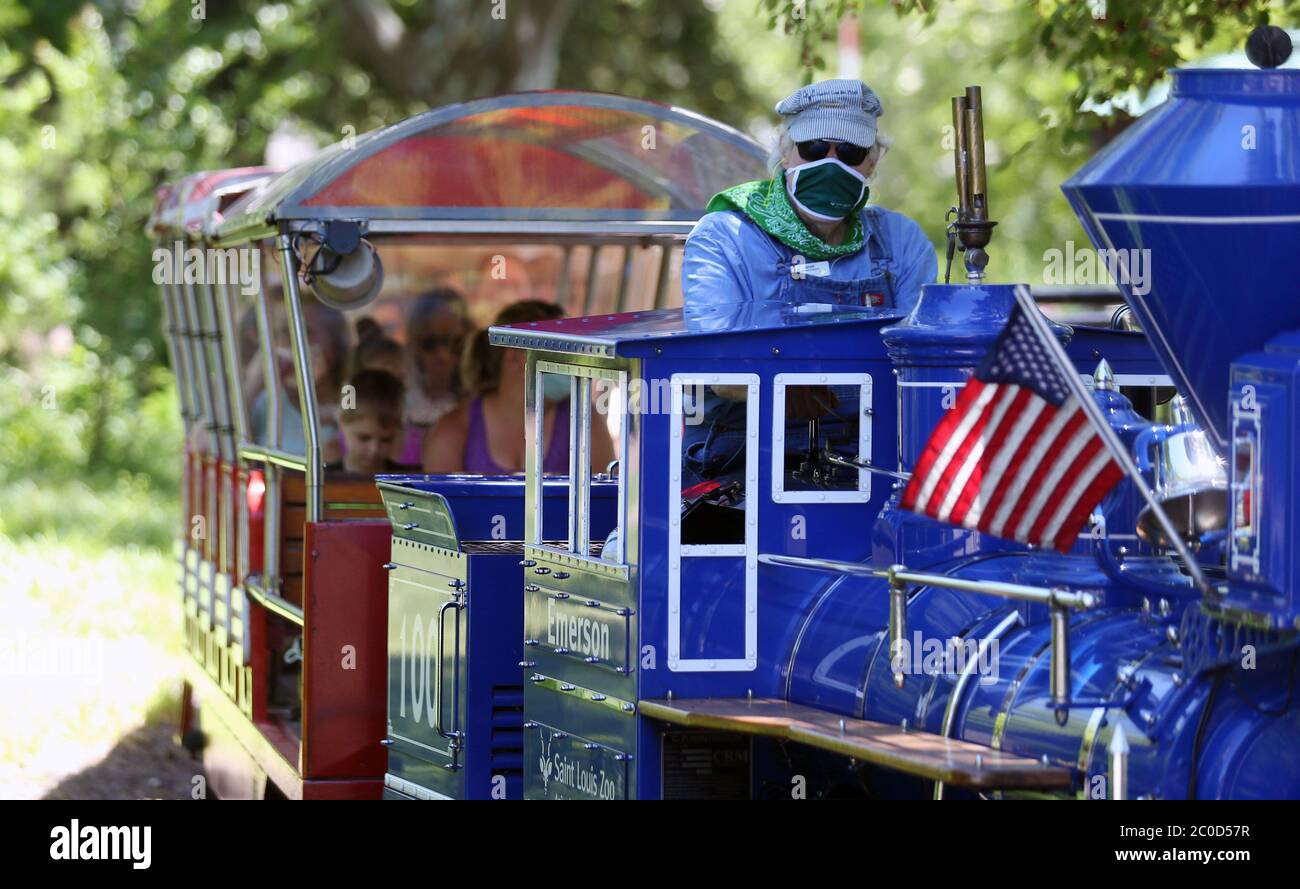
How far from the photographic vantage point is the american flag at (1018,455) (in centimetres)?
535

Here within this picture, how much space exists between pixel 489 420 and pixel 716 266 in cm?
469

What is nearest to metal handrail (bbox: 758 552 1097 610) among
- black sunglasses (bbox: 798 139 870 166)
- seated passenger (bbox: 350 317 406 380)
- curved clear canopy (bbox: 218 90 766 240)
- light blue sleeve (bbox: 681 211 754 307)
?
light blue sleeve (bbox: 681 211 754 307)

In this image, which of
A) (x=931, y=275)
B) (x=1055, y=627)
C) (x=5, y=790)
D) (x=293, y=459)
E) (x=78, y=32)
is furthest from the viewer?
(x=78, y=32)

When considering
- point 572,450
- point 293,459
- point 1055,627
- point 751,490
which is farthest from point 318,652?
point 1055,627

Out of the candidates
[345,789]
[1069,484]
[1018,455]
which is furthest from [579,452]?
[345,789]

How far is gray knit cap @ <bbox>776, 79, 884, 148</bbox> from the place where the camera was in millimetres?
6996

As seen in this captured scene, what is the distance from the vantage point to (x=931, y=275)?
7.32m

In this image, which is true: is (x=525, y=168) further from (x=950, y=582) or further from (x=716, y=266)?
(x=950, y=582)

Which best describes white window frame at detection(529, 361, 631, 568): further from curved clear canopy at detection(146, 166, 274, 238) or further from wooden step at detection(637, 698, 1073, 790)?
curved clear canopy at detection(146, 166, 274, 238)

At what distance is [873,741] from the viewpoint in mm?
5547

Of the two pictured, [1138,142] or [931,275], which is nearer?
[1138,142]

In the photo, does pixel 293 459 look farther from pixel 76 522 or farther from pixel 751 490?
pixel 76 522

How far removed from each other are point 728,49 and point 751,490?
18.9 metres
